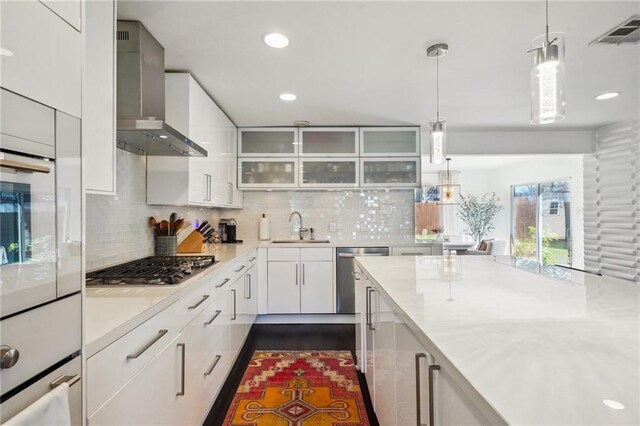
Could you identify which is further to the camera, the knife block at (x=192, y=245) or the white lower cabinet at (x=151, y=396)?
the knife block at (x=192, y=245)

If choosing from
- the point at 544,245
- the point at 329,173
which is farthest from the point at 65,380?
the point at 544,245

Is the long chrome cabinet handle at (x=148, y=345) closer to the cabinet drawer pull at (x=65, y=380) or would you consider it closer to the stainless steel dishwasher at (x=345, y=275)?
the cabinet drawer pull at (x=65, y=380)

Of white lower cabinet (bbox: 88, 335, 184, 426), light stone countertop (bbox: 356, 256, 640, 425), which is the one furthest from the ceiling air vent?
white lower cabinet (bbox: 88, 335, 184, 426)

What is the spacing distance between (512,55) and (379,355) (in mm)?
2132

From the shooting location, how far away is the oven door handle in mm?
605

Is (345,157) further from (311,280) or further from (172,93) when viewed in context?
(172,93)

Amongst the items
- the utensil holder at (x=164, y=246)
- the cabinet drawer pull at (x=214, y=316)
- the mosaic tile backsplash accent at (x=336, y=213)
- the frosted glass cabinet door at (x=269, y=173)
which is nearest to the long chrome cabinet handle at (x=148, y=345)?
the cabinet drawer pull at (x=214, y=316)

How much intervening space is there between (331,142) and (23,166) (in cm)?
347

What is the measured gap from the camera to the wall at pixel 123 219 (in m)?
1.87

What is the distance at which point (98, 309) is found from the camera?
1.15m

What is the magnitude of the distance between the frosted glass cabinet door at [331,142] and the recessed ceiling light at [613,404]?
11.6 ft

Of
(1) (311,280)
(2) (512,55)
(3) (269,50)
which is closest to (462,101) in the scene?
(2) (512,55)

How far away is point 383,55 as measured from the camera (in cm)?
220

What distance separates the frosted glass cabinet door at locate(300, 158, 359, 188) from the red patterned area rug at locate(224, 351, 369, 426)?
1910 millimetres
